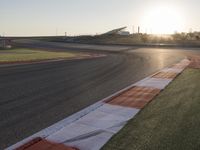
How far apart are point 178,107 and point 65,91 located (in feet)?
14.3

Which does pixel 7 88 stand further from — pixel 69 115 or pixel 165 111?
pixel 165 111

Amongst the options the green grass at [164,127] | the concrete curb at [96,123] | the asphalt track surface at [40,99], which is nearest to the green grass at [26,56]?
the asphalt track surface at [40,99]

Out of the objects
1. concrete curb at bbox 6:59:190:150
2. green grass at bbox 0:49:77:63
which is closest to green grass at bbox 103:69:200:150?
concrete curb at bbox 6:59:190:150

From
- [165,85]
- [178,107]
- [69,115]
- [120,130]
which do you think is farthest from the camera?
[165,85]

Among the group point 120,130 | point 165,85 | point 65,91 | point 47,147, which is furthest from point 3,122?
point 165,85

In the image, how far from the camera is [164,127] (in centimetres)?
655

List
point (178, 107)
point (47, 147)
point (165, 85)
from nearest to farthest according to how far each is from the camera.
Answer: point (47, 147), point (178, 107), point (165, 85)

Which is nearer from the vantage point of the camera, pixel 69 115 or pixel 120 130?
pixel 120 130

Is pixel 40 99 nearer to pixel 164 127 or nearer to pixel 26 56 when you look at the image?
pixel 164 127

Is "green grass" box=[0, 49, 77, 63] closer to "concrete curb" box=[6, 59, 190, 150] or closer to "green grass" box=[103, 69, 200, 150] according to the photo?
"concrete curb" box=[6, 59, 190, 150]

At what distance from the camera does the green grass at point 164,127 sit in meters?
5.49

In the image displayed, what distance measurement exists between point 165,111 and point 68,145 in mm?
3344

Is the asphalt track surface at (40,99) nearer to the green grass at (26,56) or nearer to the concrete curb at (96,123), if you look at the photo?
the concrete curb at (96,123)

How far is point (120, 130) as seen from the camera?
639 centimetres
